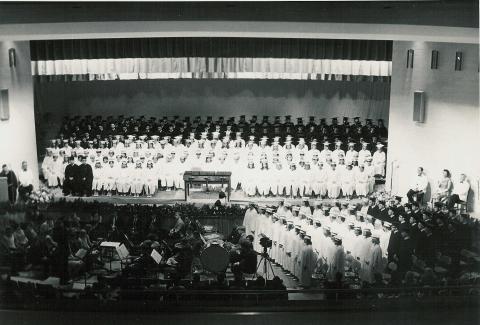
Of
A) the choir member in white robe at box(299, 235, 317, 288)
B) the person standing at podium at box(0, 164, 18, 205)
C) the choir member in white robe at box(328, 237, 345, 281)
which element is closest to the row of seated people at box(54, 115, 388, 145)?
the person standing at podium at box(0, 164, 18, 205)

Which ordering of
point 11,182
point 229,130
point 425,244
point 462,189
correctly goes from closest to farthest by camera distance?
point 425,244
point 462,189
point 11,182
point 229,130

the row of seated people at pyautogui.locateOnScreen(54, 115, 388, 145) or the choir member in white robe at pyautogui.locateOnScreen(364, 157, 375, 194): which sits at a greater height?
the row of seated people at pyautogui.locateOnScreen(54, 115, 388, 145)

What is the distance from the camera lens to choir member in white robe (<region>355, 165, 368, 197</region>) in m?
15.7

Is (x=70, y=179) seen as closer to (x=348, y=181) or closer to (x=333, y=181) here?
(x=333, y=181)

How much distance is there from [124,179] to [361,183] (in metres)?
6.16

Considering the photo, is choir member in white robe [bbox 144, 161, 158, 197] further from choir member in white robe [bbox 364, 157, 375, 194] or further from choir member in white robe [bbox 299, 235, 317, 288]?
choir member in white robe [bbox 299, 235, 317, 288]

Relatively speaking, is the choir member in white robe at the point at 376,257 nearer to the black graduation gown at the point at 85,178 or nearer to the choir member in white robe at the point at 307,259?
the choir member in white robe at the point at 307,259

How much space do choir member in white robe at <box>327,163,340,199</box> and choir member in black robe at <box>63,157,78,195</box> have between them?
6.48m

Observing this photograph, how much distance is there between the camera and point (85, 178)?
51.1 feet

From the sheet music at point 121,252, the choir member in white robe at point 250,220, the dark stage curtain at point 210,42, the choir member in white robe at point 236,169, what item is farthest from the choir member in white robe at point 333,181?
the sheet music at point 121,252

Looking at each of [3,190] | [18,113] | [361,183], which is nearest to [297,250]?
[361,183]

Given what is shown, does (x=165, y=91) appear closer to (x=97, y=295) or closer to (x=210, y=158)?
(x=210, y=158)

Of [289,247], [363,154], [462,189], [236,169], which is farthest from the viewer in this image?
[363,154]

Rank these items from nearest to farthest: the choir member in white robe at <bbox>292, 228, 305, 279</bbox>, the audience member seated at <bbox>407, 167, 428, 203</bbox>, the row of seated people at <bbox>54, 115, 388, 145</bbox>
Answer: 1. the choir member in white robe at <bbox>292, 228, 305, 279</bbox>
2. the audience member seated at <bbox>407, 167, 428, 203</bbox>
3. the row of seated people at <bbox>54, 115, 388, 145</bbox>
